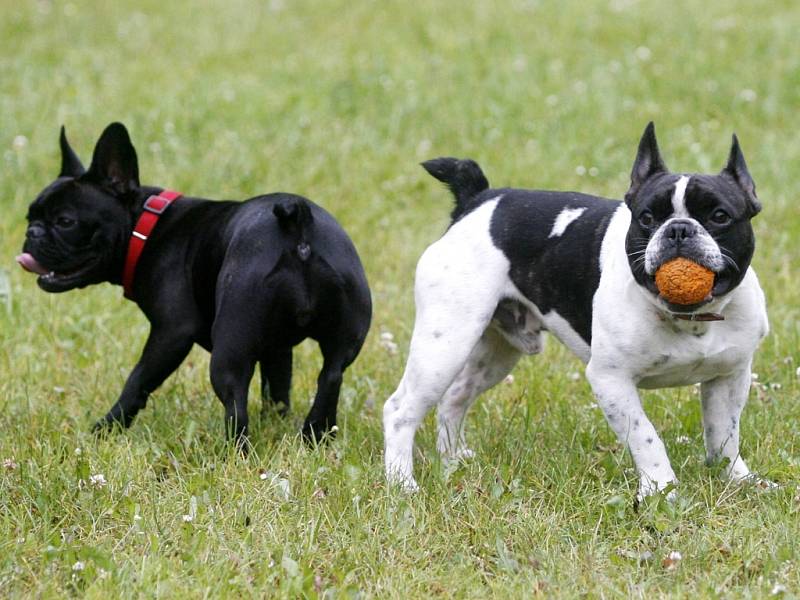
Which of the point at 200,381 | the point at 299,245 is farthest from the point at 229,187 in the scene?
the point at 299,245

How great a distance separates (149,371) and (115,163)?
3.61ft

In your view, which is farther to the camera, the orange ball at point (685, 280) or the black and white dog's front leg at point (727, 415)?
Result: the black and white dog's front leg at point (727, 415)

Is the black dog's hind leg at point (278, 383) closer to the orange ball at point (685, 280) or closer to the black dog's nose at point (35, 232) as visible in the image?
the black dog's nose at point (35, 232)

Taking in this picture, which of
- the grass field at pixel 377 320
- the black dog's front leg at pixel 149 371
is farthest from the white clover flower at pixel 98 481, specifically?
the black dog's front leg at pixel 149 371

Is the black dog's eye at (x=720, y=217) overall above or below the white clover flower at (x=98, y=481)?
above

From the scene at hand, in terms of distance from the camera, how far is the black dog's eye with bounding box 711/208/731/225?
418cm

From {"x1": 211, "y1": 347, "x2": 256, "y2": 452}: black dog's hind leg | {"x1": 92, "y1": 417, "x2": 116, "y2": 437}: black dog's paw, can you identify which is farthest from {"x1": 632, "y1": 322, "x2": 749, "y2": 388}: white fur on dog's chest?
{"x1": 92, "y1": 417, "x2": 116, "y2": 437}: black dog's paw

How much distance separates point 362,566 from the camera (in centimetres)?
410

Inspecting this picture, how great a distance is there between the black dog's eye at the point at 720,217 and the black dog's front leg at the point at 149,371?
8.09 ft

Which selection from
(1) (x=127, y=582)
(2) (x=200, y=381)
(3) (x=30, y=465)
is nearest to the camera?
(1) (x=127, y=582)

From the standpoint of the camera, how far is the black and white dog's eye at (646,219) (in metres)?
4.29

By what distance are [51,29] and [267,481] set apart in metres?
10.0

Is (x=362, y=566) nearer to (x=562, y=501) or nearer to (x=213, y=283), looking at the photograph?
(x=562, y=501)

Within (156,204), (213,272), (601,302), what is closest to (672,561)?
(601,302)
